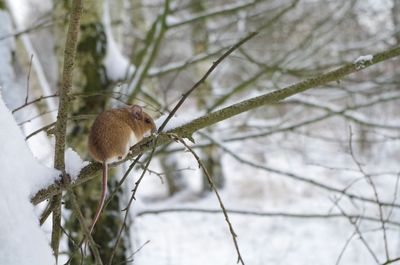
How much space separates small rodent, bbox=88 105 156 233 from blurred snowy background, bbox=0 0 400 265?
0.06 m

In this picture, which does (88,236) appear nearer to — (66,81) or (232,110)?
(66,81)

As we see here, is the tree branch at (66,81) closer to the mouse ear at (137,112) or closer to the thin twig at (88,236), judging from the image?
the thin twig at (88,236)

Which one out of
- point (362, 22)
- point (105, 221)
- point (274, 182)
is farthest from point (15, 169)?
point (274, 182)

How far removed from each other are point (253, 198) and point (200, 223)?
1638mm

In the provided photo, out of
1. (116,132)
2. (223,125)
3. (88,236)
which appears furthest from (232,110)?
(223,125)

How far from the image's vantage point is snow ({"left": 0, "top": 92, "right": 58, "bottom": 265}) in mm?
785

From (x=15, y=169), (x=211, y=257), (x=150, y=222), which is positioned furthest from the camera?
(x=150, y=222)

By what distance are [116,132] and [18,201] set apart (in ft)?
1.09

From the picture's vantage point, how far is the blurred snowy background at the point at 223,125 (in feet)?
6.59

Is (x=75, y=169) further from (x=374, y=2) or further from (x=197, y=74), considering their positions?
(x=197, y=74)

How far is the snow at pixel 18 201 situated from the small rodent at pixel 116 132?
157mm

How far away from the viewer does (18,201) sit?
0.83 m

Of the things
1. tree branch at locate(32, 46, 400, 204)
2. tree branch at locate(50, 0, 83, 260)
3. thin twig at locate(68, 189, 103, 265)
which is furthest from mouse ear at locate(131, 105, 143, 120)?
thin twig at locate(68, 189, 103, 265)

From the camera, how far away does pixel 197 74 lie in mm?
8312
